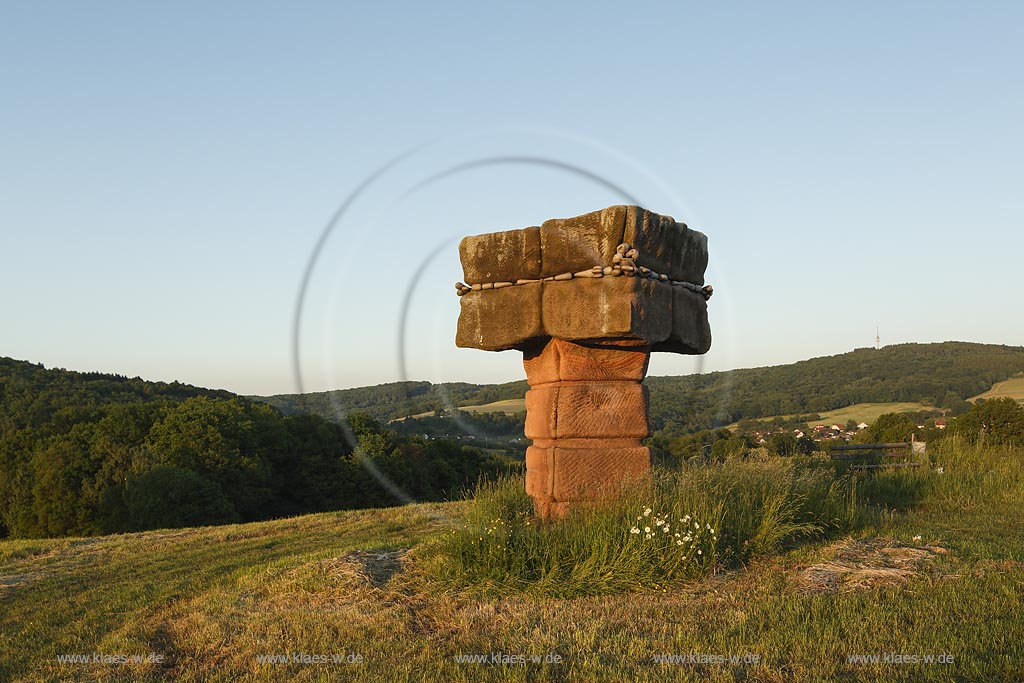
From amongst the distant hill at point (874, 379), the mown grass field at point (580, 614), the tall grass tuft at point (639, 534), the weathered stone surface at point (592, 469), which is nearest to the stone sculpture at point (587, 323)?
the weathered stone surface at point (592, 469)

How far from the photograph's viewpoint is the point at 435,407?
16.2 metres

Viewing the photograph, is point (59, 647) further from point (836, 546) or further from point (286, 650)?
point (836, 546)

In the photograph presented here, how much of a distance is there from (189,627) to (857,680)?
16.2 feet

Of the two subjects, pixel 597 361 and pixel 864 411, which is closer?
pixel 597 361

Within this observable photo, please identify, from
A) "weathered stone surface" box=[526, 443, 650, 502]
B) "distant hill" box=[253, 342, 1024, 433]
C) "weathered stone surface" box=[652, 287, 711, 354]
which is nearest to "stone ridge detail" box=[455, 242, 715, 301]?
"weathered stone surface" box=[652, 287, 711, 354]

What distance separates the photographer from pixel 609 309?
6.80 meters

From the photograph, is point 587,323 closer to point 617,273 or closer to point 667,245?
point 617,273

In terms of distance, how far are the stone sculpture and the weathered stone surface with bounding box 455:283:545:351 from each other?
1 cm

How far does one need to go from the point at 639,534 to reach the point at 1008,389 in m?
65.6

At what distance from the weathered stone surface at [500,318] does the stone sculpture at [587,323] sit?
11 millimetres

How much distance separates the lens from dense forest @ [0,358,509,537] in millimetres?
34000

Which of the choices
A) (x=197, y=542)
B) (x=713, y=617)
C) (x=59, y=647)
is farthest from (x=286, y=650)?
(x=197, y=542)

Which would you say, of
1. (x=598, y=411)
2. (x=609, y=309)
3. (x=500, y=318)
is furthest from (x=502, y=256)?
(x=598, y=411)

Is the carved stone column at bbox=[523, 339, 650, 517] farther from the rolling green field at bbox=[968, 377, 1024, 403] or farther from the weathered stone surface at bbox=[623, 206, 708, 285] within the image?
the rolling green field at bbox=[968, 377, 1024, 403]
